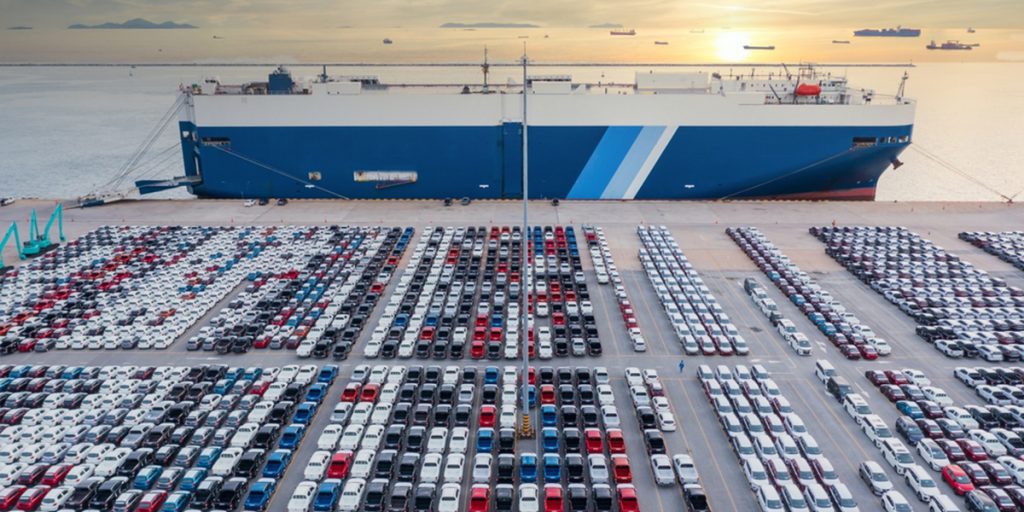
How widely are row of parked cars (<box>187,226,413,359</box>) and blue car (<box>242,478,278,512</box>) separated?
8.83 meters

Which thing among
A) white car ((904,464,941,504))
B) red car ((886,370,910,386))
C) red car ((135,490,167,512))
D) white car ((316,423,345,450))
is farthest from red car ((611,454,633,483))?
red car ((135,490,167,512))

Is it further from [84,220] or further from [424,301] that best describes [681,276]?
[84,220]

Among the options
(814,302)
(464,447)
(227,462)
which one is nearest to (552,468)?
(464,447)

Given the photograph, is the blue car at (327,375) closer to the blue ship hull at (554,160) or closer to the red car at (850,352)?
the red car at (850,352)

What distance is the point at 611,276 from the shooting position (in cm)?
3759

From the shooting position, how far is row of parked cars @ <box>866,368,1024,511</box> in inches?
759

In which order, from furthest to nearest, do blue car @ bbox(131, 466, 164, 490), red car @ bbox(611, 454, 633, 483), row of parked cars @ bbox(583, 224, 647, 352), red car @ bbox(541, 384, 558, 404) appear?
1. row of parked cars @ bbox(583, 224, 647, 352)
2. red car @ bbox(541, 384, 558, 404)
3. red car @ bbox(611, 454, 633, 483)
4. blue car @ bbox(131, 466, 164, 490)

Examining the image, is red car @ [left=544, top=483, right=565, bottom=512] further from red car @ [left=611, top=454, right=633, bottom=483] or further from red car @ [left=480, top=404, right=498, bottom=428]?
red car @ [left=480, top=404, right=498, bottom=428]

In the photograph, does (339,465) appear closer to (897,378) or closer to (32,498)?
(32,498)

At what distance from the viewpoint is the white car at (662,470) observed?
65.5 feet

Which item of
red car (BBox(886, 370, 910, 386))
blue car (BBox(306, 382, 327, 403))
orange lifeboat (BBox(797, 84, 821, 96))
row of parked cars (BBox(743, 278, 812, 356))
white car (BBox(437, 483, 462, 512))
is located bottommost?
white car (BBox(437, 483, 462, 512))

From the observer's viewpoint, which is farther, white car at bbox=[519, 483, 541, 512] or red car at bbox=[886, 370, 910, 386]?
red car at bbox=[886, 370, 910, 386]

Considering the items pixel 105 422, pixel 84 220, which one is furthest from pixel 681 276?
pixel 84 220

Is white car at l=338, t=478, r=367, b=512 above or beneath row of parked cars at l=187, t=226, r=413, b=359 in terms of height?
beneath
